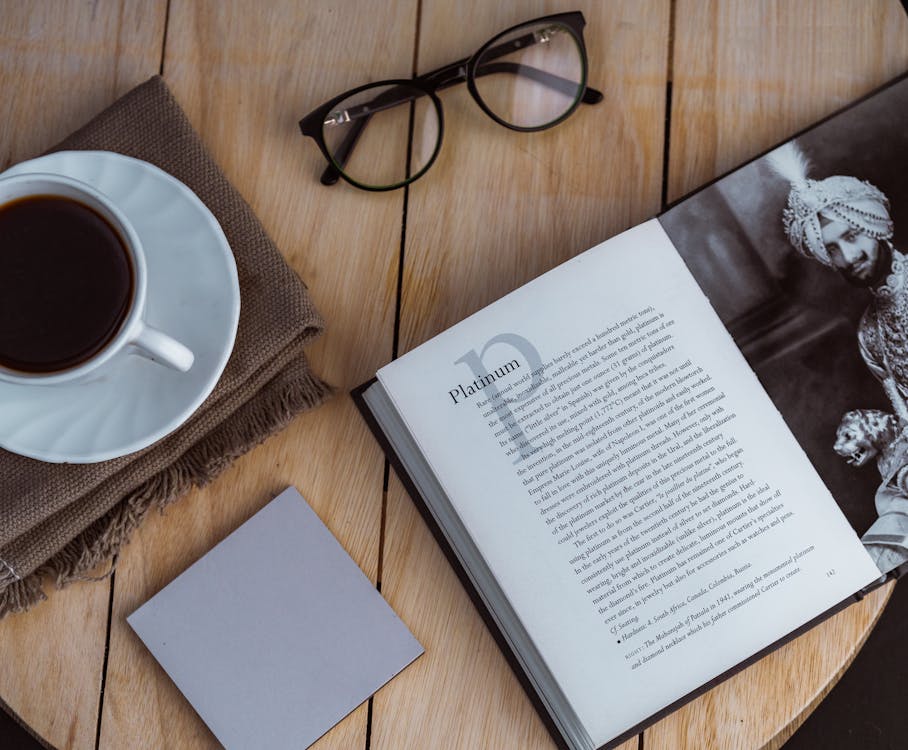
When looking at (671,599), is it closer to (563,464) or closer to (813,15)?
(563,464)

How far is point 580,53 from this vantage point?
0.62 m

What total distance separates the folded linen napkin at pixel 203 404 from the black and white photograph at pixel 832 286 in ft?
0.90

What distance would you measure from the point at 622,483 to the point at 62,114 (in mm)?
476

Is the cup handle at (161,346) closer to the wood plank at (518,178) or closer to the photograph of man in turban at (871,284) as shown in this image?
the wood plank at (518,178)

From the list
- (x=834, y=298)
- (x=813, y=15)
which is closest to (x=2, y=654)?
(x=834, y=298)

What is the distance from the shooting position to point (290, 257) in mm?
615

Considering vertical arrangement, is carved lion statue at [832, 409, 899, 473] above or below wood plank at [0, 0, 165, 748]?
below

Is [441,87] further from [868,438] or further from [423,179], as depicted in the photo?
[868,438]

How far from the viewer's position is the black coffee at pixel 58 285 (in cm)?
50

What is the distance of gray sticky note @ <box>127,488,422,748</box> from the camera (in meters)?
0.58

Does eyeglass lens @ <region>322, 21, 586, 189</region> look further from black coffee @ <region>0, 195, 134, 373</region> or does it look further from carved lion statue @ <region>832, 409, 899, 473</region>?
carved lion statue @ <region>832, 409, 899, 473</region>

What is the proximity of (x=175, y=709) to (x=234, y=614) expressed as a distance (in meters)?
0.08

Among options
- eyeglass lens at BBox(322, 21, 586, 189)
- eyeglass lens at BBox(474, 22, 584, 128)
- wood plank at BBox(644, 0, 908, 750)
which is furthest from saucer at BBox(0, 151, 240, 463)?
wood plank at BBox(644, 0, 908, 750)

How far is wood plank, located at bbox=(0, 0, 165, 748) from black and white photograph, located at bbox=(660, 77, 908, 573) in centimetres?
41
